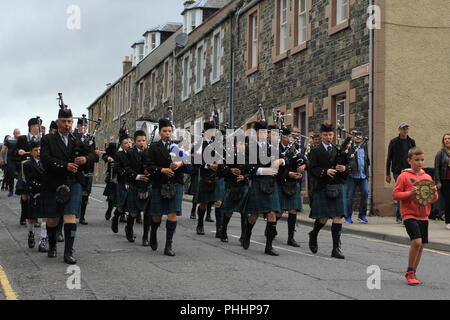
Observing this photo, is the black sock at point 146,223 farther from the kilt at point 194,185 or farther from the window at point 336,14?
the window at point 336,14

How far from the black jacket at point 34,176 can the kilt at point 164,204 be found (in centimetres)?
164

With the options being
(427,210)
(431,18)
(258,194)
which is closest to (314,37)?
(431,18)

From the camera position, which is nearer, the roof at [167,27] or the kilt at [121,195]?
the kilt at [121,195]

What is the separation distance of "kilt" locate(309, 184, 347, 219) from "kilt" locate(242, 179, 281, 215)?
57 centimetres

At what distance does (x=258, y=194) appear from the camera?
11.1m

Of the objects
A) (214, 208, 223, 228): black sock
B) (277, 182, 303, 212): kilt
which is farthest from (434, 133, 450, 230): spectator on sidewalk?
(214, 208, 223, 228): black sock

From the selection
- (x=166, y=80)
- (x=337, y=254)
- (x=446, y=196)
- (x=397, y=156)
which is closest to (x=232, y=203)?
(x=337, y=254)

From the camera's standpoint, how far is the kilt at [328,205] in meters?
10.8

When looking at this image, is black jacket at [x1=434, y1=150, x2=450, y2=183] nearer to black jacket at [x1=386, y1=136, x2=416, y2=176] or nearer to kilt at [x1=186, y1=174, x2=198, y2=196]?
black jacket at [x1=386, y1=136, x2=416, y2=176]

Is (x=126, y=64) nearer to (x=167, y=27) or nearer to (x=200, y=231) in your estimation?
(x=167, y=27)

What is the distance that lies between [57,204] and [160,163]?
1.76 meters

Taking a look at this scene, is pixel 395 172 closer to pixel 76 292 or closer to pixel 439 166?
pixel 439 166

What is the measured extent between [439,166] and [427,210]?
22.8 feet

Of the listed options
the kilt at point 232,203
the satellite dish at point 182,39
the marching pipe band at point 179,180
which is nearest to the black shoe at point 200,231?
the marching pipe band at point 179,180
